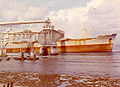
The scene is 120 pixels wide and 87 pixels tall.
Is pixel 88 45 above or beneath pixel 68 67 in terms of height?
above

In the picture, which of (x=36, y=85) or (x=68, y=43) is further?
(x=68, y=43)

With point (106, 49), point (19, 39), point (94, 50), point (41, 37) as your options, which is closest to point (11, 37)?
point (19, 39)

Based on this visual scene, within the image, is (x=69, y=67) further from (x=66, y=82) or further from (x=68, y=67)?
(x=66, y=82)

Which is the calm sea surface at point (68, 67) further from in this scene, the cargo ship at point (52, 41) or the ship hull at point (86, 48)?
the ship hull at point (86, 48)

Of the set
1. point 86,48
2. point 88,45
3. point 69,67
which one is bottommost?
point 69,67

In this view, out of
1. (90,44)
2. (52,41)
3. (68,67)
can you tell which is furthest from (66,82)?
(90,44)

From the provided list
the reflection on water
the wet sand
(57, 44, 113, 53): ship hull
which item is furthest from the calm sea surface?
(57, 44, 113, 53): ship hull

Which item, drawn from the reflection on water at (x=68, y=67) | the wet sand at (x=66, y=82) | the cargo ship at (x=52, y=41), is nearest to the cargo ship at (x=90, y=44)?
the cargo ship at (x=52, y=41)

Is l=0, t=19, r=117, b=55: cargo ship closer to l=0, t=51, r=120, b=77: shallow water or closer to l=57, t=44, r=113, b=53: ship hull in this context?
l=57, t=44, r=113, b=53: ship hull

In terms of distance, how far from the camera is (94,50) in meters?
84.6

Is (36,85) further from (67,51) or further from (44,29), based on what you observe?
(67,51)

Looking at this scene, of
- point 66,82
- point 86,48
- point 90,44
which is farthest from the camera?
point 86,48

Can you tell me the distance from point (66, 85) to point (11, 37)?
69.3 meters

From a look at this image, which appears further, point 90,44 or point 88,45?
point 88,45
